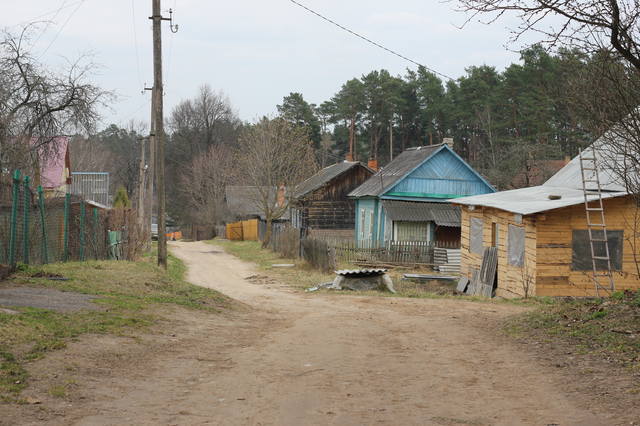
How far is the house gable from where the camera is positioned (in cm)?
3838

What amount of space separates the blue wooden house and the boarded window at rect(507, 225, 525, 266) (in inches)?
532

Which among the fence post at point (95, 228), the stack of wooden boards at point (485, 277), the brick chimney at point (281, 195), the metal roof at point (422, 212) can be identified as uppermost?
the brick chimney at point (281, 195)

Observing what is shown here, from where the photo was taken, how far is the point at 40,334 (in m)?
8.53

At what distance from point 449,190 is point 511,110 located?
63.0ft

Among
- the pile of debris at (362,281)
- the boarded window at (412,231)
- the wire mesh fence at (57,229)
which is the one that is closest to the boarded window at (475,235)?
the pile of debris at (362,281)

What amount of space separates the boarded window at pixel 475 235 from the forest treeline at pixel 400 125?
12.0m

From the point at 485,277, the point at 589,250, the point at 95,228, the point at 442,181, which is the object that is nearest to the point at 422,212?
the point at 442,181

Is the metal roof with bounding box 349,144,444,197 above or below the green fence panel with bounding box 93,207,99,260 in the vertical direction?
above

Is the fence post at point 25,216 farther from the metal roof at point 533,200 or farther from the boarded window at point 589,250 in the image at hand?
the boarded window at point 589,250

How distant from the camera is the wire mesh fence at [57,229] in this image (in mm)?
14641

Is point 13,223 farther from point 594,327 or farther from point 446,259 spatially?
point 446,259

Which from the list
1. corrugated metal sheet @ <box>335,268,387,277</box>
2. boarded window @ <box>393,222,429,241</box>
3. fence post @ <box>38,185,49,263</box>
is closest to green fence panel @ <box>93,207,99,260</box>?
fence post @ <box>38,185,49,263</box>

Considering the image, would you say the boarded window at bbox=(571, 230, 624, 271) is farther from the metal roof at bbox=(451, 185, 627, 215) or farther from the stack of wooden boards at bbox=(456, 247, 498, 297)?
the stack of wooden boards at bbox=(456, 247, 498, 297)

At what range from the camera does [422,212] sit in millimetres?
37219
